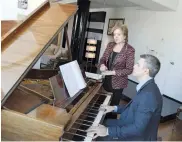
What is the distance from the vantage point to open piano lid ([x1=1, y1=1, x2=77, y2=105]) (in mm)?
1026

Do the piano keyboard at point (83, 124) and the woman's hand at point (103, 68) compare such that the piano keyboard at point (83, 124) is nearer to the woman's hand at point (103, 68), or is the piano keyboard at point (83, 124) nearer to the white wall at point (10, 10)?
the woman's hand at point (103, 68)

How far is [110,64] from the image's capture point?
209cm

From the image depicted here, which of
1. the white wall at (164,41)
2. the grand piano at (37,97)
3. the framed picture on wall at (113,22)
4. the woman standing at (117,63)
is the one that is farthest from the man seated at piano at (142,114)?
the framed picture on wall at (113,22)

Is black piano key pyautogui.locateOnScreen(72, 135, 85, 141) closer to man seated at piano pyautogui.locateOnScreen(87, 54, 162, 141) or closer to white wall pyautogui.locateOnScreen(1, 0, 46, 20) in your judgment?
man seated at piano pyautogui.locateOnScreen(87, 54, 162, 141)

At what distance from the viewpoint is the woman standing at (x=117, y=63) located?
1.95 metres

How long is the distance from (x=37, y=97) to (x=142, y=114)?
0.66m

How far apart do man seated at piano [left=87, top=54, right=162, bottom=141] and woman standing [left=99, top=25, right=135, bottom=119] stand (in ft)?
1.66

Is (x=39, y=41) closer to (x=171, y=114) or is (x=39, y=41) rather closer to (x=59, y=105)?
(x=59, y=105)

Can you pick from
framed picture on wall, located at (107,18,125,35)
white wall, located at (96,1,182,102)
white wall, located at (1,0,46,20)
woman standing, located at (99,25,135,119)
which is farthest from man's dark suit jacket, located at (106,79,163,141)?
framed picture on wall, located at (107,18,125,35)

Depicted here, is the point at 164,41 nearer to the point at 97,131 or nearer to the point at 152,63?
the point at 152,63

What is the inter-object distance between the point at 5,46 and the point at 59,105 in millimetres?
469

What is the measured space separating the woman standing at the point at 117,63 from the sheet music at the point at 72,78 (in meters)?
0.39

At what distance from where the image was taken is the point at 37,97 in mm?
1301

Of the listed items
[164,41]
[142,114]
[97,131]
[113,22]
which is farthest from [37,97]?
[113,22]
